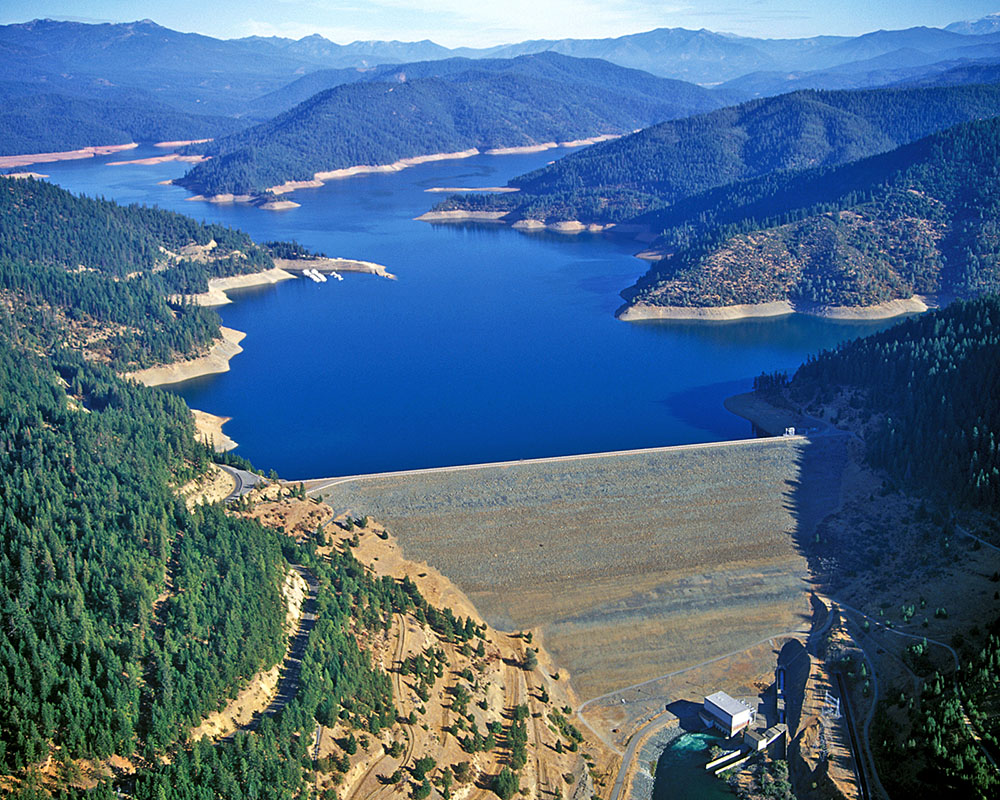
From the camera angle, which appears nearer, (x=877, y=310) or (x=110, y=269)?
(x=877, y=310)

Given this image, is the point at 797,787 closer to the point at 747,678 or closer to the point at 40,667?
the point at 747,678

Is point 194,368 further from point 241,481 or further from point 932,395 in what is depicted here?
point 932,395

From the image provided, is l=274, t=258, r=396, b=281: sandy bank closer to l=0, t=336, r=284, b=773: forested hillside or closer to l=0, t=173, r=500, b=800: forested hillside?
l=0, t=173, r=500, b=800: forested hillside

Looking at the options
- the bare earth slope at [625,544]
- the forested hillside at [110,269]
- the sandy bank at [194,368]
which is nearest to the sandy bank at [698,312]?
the sandy bank at [194,368]

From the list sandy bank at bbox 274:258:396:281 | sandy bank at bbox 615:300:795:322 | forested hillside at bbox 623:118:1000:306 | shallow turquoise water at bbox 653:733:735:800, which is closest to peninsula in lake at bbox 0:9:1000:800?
shallow turquoise water at bbox 653:733:735:800

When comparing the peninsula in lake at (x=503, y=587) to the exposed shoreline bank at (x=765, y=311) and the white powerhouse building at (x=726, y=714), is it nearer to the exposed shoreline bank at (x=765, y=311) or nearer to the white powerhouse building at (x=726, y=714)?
the white powerhouse building at (x=726, y=714)

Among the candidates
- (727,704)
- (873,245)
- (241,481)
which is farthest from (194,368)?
(873,245)

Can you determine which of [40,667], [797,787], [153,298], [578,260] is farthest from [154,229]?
[797,787]
